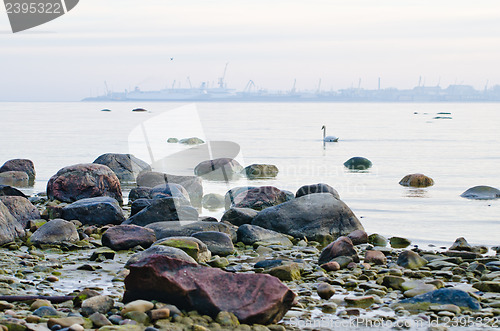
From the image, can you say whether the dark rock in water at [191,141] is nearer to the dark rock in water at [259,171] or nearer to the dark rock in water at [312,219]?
the dark rock in water at [259,171]

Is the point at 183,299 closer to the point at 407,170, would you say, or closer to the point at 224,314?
the point at 224,314

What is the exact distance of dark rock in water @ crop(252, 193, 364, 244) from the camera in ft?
32.0

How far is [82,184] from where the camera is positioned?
43.7 feet

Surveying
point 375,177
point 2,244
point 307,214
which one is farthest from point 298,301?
point 375,177

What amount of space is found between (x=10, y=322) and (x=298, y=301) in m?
2.70

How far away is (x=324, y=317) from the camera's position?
19.0ft

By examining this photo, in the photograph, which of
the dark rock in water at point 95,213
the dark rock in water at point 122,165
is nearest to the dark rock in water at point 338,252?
the dark rock in water at point 95,213

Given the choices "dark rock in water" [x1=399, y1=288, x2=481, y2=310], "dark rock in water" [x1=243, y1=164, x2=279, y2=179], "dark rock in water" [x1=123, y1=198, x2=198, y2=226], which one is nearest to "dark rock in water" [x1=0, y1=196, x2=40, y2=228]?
"dark rock in water" [x1=123, y1=198, x2=198, y2=226]

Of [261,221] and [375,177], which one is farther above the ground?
[261,221]

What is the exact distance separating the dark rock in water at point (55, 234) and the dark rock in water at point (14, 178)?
920 cm

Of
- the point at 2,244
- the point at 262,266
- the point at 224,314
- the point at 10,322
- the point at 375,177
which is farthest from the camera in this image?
the point at 375,177

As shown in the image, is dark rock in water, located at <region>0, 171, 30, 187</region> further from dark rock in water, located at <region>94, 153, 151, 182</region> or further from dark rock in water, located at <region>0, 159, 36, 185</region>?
dark rock in water, located at <region>94, 153, 151, 182</region>

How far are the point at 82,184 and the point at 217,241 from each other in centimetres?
576

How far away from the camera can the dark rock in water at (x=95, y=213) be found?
1052cm
